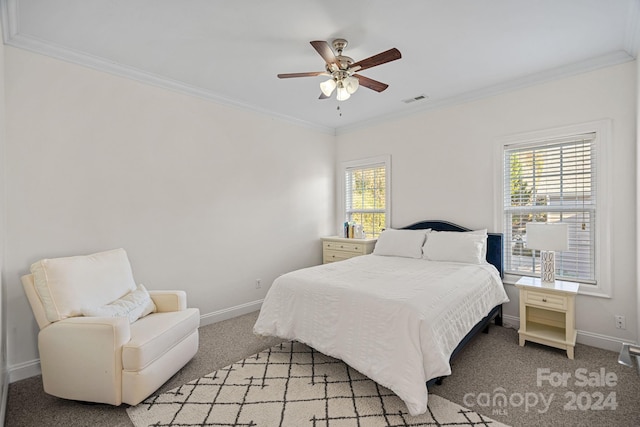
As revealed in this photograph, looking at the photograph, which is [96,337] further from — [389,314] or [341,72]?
[341,72]

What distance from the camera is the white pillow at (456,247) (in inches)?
132

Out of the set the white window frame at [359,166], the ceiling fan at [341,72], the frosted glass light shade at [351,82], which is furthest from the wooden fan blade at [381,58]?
the white window frame at [359,166]

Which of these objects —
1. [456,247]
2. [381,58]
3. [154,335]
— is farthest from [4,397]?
[456,247]

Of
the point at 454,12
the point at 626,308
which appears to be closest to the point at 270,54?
the point at 454,12

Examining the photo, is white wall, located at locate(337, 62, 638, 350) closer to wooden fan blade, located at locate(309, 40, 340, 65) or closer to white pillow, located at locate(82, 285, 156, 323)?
wooden fan blade, located at locate(309, 40, 340, 65)

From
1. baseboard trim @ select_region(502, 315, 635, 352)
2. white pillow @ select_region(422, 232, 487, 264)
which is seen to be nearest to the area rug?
white pillow @ select_region(422, 232, 487, 264)

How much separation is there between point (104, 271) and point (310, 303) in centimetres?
167

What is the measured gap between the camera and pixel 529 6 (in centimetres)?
215

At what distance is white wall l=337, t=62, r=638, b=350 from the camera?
2.81 metres

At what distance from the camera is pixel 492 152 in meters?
3.60

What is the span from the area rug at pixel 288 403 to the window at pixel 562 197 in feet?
6.71

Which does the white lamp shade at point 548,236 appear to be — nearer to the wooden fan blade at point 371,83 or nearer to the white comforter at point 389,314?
the white comforter at point 389,314

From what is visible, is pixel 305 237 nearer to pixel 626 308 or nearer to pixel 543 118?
pixel 543 118

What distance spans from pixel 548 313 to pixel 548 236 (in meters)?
0.84
